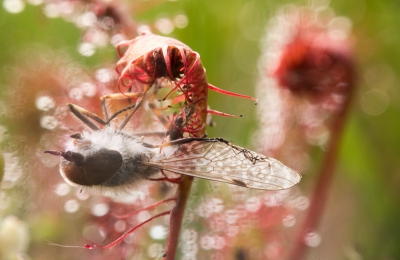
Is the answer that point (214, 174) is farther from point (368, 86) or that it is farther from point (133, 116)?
point (368, 86)

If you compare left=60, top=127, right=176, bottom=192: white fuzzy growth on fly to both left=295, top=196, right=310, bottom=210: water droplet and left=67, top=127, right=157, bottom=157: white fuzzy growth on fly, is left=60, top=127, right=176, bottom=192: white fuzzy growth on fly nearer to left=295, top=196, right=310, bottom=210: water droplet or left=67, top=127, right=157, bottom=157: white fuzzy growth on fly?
left=67, top=127, right=157, bottom=157: white fuzzy growth on fly

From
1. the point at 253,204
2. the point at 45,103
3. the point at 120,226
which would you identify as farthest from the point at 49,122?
the point at 253,204

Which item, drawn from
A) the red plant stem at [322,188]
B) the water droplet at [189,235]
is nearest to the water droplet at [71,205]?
the water droplet at [189,235]

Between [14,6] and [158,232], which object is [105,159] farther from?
[14,6]

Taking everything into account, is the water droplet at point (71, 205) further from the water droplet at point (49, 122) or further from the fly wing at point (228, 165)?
the fly wing at point (228, 165)

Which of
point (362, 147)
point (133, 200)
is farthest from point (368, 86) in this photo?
point (133, 200)

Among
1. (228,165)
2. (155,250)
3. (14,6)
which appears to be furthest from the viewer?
(14,6)
